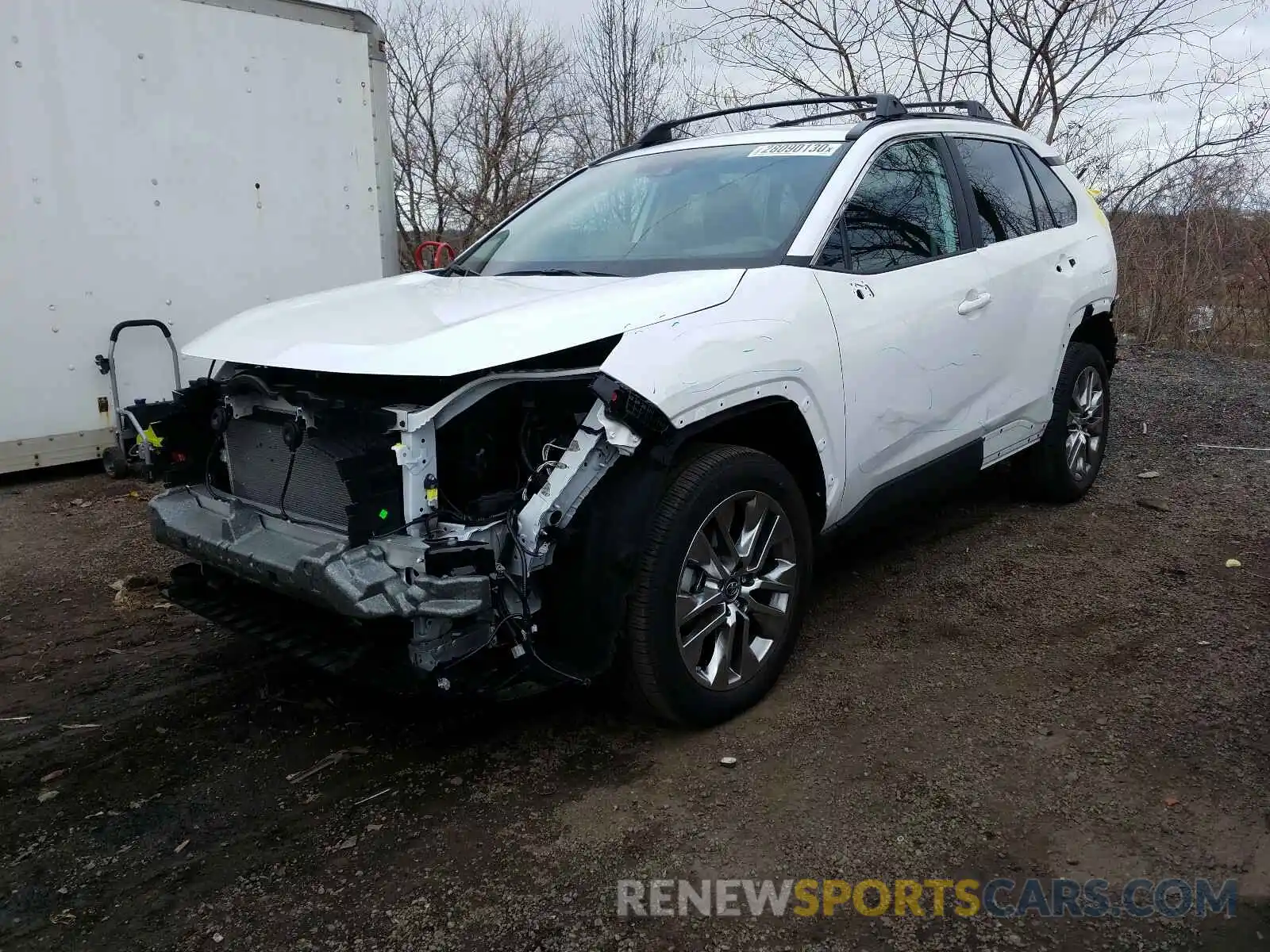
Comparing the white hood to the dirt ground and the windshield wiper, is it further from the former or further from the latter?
the dirt ground

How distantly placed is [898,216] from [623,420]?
1.86m

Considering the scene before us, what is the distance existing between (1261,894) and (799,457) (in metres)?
1.80

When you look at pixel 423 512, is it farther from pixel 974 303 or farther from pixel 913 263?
pixel 974 303

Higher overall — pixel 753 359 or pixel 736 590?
pixel 753 359

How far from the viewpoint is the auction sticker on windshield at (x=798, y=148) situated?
3.88 meters

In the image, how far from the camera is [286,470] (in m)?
3.22

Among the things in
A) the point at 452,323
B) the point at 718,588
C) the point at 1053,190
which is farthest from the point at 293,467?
the point at 1053,190

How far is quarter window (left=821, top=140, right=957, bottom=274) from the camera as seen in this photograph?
3.68 metres

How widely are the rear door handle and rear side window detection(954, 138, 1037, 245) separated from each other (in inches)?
12.0

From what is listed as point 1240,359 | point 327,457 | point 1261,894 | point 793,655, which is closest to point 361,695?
point 327,457

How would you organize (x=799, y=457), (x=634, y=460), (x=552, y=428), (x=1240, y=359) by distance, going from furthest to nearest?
1. (x=1240, y=359)
2. (x=799, y=457)
3. (x=552, y=428)
4. (x=634, y=460)

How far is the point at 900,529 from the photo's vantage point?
17.2 ft

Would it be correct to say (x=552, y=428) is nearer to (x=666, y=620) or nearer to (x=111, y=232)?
(x=666, y=620)

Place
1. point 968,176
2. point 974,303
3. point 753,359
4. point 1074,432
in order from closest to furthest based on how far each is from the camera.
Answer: point 753,359
point 974,303
point 968,176
point 1074,432
